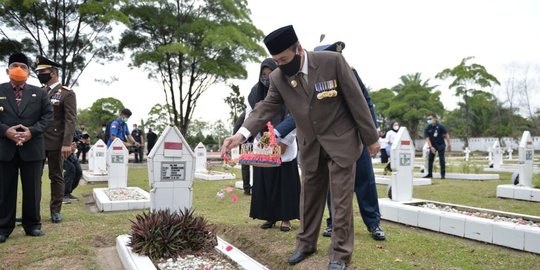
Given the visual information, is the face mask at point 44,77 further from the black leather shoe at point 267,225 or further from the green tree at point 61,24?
the green tree at point 61,24

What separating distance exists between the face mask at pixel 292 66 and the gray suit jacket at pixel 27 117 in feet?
10.4

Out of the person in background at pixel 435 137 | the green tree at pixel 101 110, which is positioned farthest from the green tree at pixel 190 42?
the green tree at pixel 101 110

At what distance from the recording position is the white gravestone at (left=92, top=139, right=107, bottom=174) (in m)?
12.9

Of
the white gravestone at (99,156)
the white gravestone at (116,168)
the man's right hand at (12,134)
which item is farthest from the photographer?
the white gravestone at (99,156)

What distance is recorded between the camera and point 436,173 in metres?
13.5

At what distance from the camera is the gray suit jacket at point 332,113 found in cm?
317

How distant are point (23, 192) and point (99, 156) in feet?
28.7

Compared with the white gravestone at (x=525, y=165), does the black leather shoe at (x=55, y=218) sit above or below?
below

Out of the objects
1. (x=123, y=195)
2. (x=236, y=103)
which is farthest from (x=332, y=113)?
(x=236, y=103)

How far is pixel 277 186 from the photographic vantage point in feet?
15.3

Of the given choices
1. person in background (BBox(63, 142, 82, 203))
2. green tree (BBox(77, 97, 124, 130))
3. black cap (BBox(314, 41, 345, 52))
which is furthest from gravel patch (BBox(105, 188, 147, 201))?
green tree (BBox(77, 97, 124, 130))

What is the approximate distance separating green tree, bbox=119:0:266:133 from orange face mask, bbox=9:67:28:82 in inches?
678

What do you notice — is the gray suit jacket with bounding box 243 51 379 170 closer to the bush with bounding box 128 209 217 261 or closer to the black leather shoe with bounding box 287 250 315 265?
the black leather shoe with bounding box 287 250 315 265

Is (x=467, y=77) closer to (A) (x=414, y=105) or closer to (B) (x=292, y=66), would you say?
(A) (x=414, y=105)
